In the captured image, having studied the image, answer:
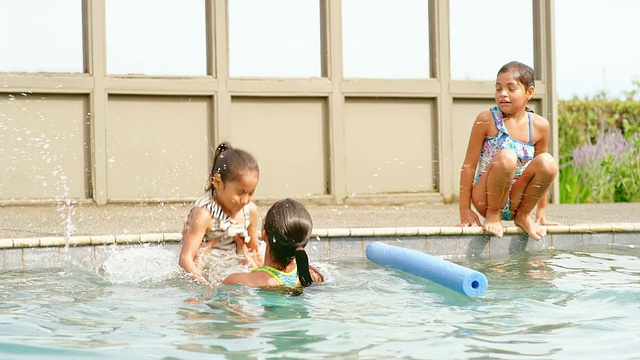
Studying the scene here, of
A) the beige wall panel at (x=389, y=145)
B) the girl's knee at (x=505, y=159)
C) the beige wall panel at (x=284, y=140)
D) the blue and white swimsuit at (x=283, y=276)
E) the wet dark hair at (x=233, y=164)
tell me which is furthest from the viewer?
the beige wall panel at (x=389, y=145)

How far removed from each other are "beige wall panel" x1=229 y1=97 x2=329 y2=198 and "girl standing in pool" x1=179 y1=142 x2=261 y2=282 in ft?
12.3

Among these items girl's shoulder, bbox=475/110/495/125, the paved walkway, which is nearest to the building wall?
the paved walkway

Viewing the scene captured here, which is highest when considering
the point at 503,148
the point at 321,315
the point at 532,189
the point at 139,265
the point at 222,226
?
the point at 503,148

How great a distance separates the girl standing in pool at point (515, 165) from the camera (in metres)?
6.21

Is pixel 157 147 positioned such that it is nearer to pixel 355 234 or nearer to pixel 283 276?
pixel 355 234

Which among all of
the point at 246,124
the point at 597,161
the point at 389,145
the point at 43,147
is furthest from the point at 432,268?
the point at 597,161

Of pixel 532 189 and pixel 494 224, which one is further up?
pixel 532 189

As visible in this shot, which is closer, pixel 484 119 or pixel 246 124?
pixel 484 119

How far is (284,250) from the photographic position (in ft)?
14.5

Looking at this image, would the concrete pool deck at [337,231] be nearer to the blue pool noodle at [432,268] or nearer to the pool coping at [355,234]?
the pool coping at [355,234]

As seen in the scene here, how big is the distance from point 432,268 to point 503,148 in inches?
74.3

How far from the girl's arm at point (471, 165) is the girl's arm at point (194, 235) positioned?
2.08 m

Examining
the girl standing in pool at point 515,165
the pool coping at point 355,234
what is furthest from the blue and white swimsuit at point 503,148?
the pool coping at point 355,234

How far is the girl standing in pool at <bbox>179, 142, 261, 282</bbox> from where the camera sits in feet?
15.8
